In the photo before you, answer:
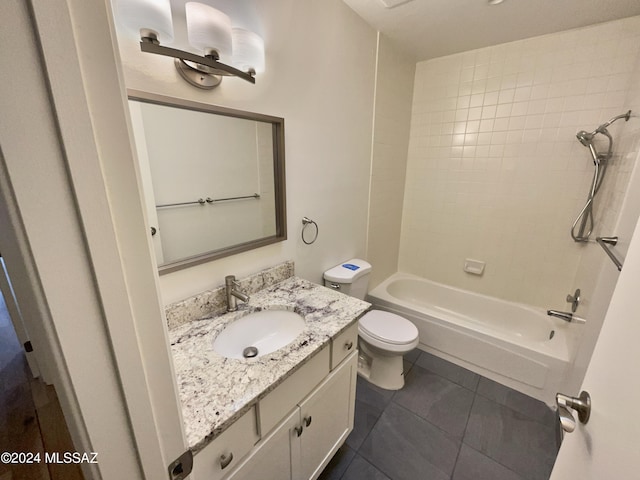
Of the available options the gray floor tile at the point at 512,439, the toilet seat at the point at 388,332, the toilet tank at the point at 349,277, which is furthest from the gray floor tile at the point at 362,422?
the toilet tank at the point at 349,277

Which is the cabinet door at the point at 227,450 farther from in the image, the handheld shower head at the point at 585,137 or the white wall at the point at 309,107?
the handheld shower head at the point at 585,137

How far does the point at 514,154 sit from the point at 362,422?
2.25 meters

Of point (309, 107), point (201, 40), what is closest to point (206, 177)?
point (201, 40)

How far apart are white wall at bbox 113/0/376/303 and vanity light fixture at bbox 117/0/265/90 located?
49 millimetres

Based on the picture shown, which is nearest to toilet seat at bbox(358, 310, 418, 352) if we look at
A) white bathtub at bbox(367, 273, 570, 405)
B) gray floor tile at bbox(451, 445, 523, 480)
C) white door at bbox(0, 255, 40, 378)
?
white bathtub at bbox(367, 273, 570, 405)

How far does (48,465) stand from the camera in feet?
2.05

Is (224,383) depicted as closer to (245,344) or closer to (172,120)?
(245,344)

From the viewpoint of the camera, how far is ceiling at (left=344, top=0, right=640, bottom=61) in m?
1.54

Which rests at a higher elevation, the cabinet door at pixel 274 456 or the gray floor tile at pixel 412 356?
the cabinet door at pixel 274 456

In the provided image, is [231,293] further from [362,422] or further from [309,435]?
[362,422]

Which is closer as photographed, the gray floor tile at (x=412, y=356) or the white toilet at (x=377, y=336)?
the white toilet at (x=377, y=336)

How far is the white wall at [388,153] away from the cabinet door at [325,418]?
3.94ft

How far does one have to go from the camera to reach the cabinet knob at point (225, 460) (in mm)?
743

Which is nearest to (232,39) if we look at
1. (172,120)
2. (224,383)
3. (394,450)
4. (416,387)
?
(172,120)
